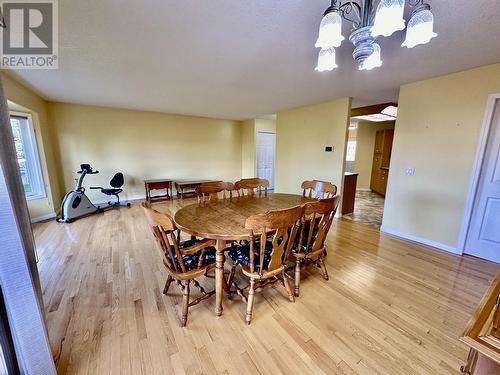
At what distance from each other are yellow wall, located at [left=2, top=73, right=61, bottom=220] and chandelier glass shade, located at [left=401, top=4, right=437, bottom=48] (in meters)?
4.80

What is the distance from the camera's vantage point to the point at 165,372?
4.16 feet

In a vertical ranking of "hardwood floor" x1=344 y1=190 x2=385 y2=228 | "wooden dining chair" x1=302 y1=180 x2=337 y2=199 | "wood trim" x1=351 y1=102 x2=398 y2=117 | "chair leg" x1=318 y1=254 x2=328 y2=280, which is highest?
"wood trim" x1=351 y1=102 x2=398 y2=117

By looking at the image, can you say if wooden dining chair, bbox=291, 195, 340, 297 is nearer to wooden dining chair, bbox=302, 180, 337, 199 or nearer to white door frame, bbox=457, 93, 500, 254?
wooden dining chair, bbox=302, 180, 337, 199

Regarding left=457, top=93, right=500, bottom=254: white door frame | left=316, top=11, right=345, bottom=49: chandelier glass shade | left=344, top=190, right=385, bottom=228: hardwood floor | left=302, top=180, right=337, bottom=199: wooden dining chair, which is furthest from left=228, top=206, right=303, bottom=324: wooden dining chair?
left=344, top=190, right=385, bottom=228: hardwood floor

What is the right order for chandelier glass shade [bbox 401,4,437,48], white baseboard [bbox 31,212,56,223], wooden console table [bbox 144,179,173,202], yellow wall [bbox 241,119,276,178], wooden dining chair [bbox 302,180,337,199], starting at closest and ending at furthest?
1. chandelier glass shade [bbox 401,4,437,48]
2. wooden dining chair [bbox 302,180,337,199]
3. white baseboard [bbox 31,212,56,223]
4. wooden console table [bbox 144,179,173,202]
5. yellow wall [bbox 241,119,276,178]

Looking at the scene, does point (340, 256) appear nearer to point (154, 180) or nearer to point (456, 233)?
point (456, 233)

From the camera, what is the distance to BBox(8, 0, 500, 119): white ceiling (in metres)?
1.47

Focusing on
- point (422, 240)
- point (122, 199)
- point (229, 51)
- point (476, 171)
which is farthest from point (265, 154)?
point (476, 171)

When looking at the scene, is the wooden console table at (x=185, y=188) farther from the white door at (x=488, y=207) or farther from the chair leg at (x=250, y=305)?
the white door at (x=488, y=207)

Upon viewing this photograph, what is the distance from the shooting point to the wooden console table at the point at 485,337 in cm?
60

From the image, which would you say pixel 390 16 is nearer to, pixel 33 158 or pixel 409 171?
pixel 409 171

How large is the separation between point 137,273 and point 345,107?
13.7ft

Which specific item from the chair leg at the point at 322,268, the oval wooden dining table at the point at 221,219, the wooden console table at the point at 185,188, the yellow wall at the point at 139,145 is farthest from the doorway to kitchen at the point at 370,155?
the wooden console table at the point at 185,188

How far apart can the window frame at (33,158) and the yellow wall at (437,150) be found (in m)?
6.20
